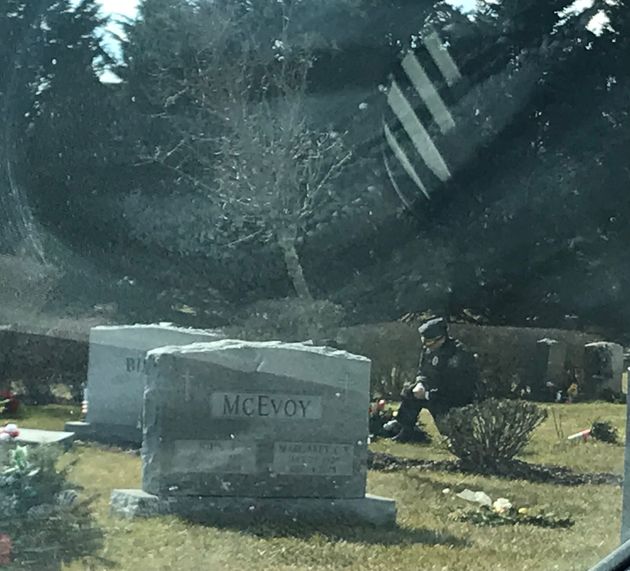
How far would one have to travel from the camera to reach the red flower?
2.46 m

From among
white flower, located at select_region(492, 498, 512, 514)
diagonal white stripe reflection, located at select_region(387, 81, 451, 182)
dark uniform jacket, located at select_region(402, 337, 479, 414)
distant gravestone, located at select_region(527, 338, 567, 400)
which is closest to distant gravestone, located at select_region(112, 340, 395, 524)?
dark uniform jacket, located at select_region(402, 337, 479, 414)

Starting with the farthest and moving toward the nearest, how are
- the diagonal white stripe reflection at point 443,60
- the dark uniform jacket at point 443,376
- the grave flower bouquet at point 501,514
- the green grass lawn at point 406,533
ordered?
1. the diagonal white stripe reflection at point 443,60
2. the dark uniform jacket at point 443,376
3. the grave flower bouquet at point 501,514
4. the green grass lawn at point 406,533

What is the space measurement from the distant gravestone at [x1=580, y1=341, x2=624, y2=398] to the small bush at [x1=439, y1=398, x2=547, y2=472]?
23 cm

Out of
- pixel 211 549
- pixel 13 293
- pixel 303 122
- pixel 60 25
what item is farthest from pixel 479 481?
pixel 60 25

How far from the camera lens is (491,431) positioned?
104 inches

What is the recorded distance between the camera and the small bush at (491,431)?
265 cm

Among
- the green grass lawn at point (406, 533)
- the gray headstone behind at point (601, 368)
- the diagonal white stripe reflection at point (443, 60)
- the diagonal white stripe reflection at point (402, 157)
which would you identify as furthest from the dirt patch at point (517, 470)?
the diagonal white stripe reflection at point (443, 60)

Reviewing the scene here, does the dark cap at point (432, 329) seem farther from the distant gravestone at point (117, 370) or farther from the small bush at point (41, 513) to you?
the small bush at point (41, 513)

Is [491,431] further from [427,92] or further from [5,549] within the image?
[5,549]

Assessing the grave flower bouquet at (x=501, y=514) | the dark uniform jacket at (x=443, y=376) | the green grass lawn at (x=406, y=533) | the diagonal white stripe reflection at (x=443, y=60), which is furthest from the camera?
the diagonal white stripe reflection at (x=443, y=60)

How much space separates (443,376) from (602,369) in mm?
519

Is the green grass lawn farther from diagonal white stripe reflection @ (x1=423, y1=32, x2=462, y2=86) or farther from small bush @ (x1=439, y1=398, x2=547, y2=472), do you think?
diagonal white stripe reflection @ (x1=423, y1=32, x2=462, y2=86)

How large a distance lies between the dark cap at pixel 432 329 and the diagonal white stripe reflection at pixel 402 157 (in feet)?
1.21

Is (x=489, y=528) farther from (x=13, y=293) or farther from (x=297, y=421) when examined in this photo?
(x=13, y=293)
